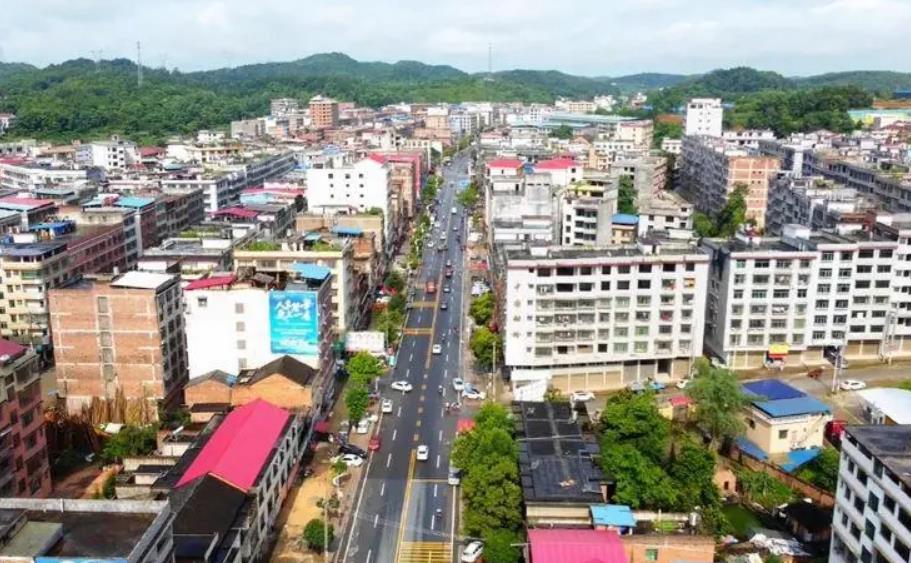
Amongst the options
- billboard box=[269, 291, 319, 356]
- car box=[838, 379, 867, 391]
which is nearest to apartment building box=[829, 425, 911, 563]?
car box=[838, 379, 867, 391]

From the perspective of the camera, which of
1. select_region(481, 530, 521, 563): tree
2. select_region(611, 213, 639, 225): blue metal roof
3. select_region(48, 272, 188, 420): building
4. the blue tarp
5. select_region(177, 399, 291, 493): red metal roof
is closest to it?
select_region(481, 530, 521, 563): tree

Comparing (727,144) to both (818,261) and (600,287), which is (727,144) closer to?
(818,261)

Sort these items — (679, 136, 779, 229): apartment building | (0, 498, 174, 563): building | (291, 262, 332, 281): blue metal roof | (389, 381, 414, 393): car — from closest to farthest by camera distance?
(0, 498, 174, 563): building < (291, 262, 332, 281): blue metal roof < (389, 381, 414, 393): car < (679, 136, 779, 229): apartment building

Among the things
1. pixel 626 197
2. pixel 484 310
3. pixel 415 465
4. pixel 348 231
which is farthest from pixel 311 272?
pixel 626 197

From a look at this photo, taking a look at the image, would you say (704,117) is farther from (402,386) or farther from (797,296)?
(402,386)

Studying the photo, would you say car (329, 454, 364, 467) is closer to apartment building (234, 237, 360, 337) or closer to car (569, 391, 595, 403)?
apartment building (234, 237, 360, 337)

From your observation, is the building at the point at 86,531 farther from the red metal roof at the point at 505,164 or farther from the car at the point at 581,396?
the red metal roof at the point at 505,164

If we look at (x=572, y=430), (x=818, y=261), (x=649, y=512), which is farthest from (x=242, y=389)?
(x=818, y=261)
